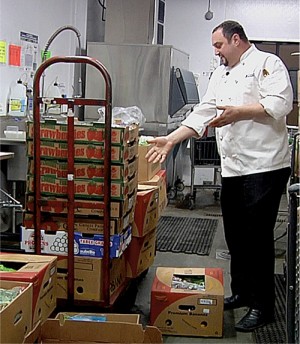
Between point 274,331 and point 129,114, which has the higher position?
point 129,114

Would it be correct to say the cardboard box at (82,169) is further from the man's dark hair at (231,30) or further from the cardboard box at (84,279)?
the man's dark hair at (231,30)

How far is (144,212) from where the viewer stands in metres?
3.12

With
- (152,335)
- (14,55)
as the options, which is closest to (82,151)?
(152,335)

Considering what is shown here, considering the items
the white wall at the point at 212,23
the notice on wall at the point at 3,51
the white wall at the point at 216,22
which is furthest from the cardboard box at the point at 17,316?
the white wall at the point at 216,22

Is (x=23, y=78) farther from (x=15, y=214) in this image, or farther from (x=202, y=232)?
(x=202, y=232)

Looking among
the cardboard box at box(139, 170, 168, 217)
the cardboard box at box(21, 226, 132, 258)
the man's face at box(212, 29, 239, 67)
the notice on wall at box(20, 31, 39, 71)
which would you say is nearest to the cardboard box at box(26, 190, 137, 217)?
the cardboard box at box(21, 226, 132, 258)

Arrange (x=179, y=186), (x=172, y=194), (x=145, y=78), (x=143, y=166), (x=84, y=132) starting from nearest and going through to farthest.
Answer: (x=84, y=132) < (x=143, y=166) < (x=145, y=78) < (x=172, y=194) < (x=179, y=186)

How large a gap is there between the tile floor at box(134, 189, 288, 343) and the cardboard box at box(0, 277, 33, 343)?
A: 94 centimetres

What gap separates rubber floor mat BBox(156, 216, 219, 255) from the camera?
4449 millimetres

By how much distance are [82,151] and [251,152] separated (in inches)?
33.4

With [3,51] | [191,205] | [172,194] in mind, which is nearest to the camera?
[3,51]

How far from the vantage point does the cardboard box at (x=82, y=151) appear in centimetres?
264

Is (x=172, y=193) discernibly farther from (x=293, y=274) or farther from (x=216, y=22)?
(x=293, y=274)

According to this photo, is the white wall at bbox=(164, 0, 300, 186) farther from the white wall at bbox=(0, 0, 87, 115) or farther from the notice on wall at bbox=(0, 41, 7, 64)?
the notice on wall at bbox=(0, 41, 7, 64)
